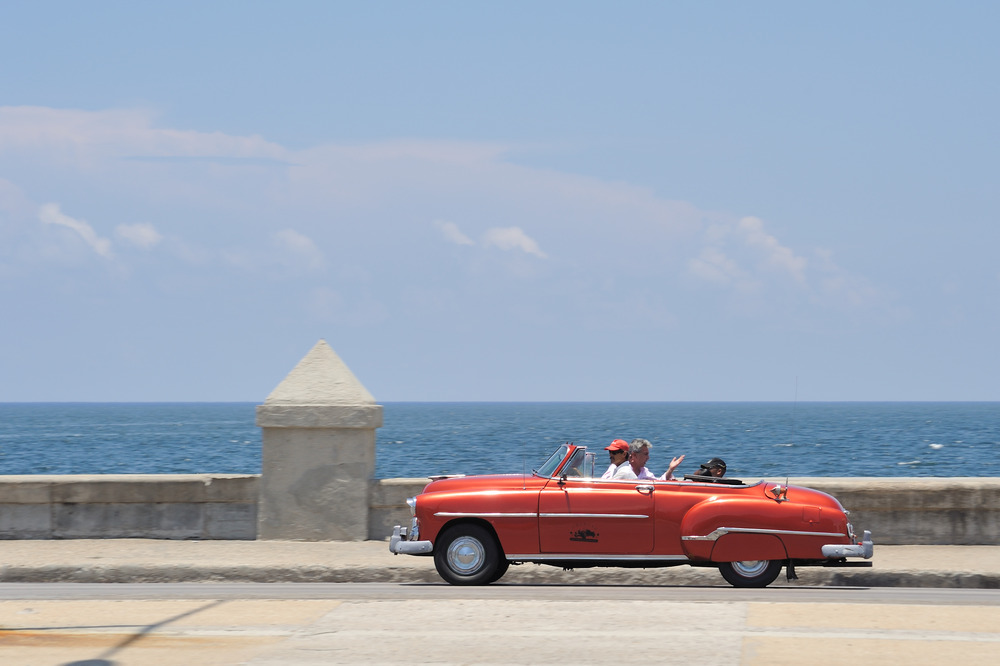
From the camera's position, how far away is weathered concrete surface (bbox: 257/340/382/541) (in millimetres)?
11367

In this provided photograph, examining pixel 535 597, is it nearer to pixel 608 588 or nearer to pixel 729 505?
pixel 608 588

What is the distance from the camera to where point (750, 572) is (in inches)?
358

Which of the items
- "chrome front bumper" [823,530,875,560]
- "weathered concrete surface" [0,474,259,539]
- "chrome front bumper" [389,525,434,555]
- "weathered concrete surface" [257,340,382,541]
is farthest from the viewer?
"weathered concrete surface" [0,474,259,539]

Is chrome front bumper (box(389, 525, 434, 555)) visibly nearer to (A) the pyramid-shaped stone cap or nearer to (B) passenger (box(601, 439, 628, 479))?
(B) passenger (box(601, 439, 628, 479))

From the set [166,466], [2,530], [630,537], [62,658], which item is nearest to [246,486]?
[2,530]

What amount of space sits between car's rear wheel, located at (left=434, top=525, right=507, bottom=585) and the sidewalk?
399 millimetres

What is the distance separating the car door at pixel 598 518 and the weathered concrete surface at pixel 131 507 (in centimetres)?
366

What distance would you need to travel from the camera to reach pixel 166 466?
61.2m

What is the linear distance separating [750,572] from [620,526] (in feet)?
3.56

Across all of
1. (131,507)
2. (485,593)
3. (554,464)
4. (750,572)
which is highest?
(554,464)

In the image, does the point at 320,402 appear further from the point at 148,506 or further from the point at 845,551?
the point at 845,551

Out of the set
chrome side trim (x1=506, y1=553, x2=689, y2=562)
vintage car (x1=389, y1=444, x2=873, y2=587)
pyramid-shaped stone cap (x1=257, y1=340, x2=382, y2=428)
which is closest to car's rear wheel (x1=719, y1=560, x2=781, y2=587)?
vintage car (x1=389, y1=444, x2=873, y2=587)

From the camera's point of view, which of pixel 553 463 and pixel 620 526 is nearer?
pixel 620 526

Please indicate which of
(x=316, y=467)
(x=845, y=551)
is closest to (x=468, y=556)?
(x=316, y=467)
